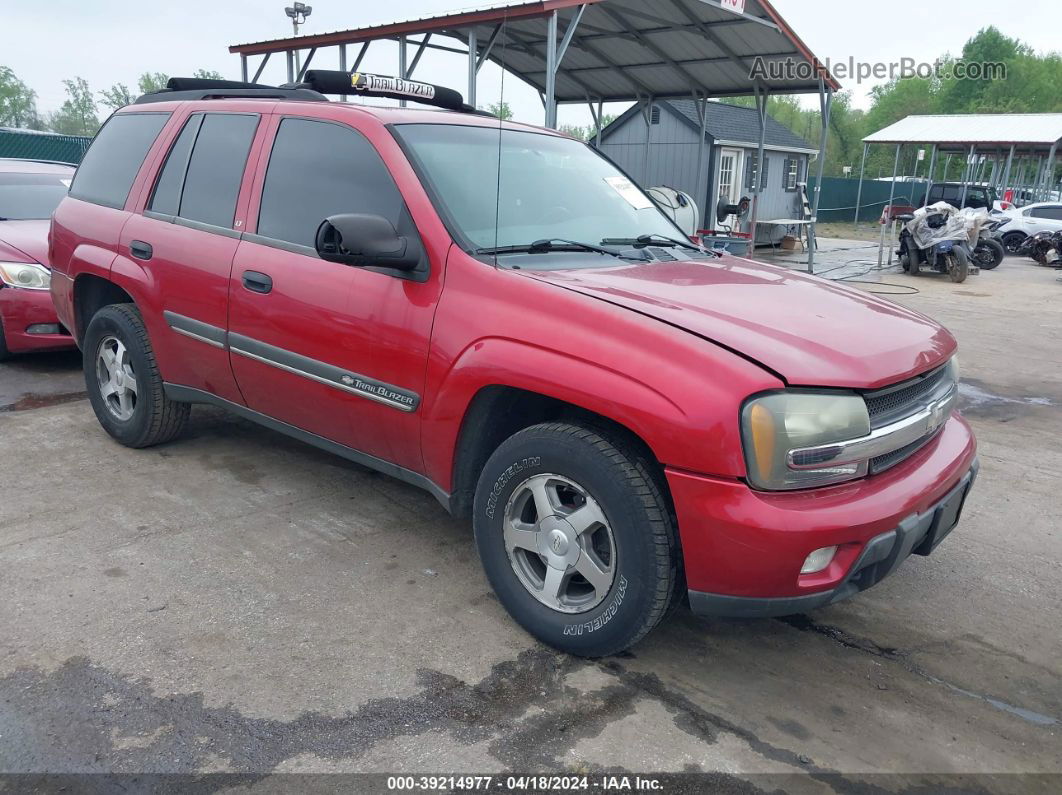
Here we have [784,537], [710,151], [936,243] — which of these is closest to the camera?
[784,537]

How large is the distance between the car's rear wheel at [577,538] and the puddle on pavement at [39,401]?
13.7ft

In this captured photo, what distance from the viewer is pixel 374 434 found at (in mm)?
3482

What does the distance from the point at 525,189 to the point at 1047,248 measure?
20959 mm

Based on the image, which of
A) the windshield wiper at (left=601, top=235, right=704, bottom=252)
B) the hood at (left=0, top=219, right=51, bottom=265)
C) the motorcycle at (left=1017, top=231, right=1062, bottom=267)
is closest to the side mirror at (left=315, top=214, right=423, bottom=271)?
the windshield wiper at (left=601, top=235, right=704, bottom=252)

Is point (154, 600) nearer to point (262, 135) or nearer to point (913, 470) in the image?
point (262, 135)

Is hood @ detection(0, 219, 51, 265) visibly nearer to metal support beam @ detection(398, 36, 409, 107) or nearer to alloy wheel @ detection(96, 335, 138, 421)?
alloy wheel @ detection(96, 335, 138, 421)

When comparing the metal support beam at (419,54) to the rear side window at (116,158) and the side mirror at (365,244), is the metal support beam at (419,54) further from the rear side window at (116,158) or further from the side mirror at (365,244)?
the side mirror at (365,244)

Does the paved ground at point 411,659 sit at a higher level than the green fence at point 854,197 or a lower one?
lower

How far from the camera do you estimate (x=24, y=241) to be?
679 centimetres

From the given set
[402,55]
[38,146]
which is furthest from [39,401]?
[38,146]

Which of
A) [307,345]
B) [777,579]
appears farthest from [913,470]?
[307,345]

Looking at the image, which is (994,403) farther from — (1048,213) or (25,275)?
(1048,213)

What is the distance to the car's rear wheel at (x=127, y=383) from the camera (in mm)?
4539

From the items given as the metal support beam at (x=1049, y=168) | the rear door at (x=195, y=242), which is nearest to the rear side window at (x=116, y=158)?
the rear door at (x=195, y=242)
